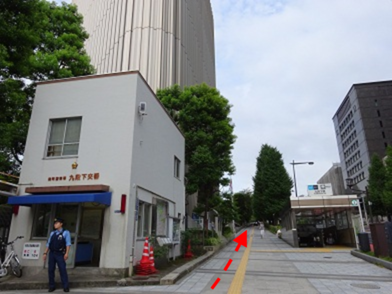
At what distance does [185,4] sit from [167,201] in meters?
21.8

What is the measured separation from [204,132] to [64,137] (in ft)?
33.1

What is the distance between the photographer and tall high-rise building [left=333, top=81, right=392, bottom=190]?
60281 millimetres

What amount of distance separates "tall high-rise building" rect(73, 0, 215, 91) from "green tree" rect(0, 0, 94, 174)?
6704mm

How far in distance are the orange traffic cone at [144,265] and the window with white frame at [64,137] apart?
3.99 m

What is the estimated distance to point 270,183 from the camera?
39250 millimetres

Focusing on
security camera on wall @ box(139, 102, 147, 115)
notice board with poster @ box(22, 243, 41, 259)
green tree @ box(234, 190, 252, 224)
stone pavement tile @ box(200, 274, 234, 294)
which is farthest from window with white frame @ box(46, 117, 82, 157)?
green tree @ box(234, 190, 252, 224)

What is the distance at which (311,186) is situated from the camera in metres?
20.5

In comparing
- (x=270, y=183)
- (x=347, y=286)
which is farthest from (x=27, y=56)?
(x=270, y=183)

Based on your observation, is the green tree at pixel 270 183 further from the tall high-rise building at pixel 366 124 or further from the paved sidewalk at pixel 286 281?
the tall high-rise building at pixel 366 124

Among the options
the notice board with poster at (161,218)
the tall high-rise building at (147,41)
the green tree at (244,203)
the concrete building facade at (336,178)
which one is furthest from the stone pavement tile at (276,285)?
the concrete building facade at (336,178)

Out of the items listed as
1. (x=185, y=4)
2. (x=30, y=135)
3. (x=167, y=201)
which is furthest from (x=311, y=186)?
(x=185, y=4)

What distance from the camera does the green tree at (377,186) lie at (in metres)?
37.4

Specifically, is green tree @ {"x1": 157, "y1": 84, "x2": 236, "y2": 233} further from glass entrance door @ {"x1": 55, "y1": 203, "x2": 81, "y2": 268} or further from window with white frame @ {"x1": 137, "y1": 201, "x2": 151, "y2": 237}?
glass entrance door @ {"x1": 55, "y1": 203, "x2": 81, "y2": 268}

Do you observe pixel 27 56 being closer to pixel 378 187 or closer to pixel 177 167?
pixel 177 167
